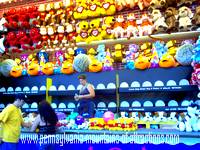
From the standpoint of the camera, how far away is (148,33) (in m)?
5.62

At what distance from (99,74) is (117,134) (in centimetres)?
198

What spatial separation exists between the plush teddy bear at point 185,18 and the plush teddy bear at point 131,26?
0.79 metres

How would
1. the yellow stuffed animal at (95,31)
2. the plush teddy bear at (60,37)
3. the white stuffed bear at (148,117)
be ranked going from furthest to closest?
1. the plush teddy bear at (60,37)
2. the yellow stuffed animal at (95,31)
3. the white stuffed bear at (148,117)

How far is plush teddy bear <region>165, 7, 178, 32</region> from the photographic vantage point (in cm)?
545

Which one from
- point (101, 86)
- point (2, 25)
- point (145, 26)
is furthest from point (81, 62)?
point (2, 25)

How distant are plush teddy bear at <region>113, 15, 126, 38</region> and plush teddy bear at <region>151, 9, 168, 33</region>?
58 centimetres

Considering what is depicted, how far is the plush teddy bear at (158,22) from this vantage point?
5.49 m

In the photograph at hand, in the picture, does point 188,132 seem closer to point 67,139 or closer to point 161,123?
point 161,123

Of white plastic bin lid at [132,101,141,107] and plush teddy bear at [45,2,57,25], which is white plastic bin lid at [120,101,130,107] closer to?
white plastic bin lid at [132,101,141,107]

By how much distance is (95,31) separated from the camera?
6.12 metres

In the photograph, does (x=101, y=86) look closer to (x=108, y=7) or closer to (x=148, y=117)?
(x=148, y=117)

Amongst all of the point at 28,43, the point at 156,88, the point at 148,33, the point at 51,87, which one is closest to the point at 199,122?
the point at 156,88

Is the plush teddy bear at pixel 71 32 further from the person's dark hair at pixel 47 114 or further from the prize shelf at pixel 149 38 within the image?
the person's dark hair at pixel 47 114

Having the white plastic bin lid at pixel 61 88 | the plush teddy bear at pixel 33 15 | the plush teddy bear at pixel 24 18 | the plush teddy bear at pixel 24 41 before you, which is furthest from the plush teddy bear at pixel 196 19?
the plush teddy bear at pixel 24 18
